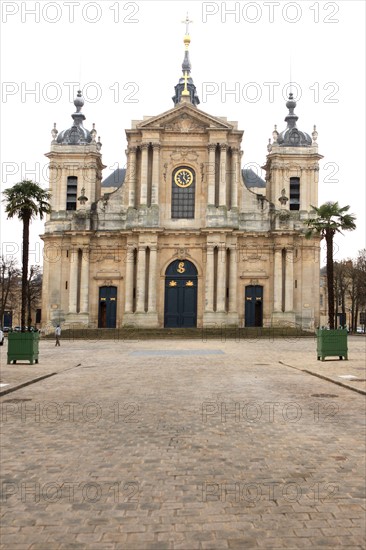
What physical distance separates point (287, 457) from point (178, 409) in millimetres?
3933

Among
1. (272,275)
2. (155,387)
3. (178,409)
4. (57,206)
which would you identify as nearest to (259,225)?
(272,275)

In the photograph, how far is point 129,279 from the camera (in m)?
50.1

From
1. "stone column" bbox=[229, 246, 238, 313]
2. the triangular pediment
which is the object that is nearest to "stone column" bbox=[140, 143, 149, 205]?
the triangular pediment

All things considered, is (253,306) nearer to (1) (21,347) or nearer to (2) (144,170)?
(2) (144,170)

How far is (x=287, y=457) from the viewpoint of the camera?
774cm

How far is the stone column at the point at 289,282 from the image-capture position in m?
50.2

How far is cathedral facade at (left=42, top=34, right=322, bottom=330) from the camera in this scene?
49.9 metres

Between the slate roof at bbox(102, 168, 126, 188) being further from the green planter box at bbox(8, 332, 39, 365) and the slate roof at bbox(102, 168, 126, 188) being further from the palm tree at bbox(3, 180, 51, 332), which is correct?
the green planter box at bbox(8, 332, 39, 365)

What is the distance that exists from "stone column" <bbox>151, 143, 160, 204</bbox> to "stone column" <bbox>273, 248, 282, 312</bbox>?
11.2 metres

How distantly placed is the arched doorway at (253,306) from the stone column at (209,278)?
134 inches

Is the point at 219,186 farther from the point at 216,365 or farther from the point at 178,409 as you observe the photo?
the point at 178,409

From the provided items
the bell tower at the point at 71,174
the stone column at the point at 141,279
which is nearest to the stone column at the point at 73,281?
the bell tower at the point at 71,174

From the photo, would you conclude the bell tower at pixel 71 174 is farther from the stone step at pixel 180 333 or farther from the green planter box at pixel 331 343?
the green planter box at pixel 331 343

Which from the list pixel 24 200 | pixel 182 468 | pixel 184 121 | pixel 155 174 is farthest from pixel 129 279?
pixel 182 468
